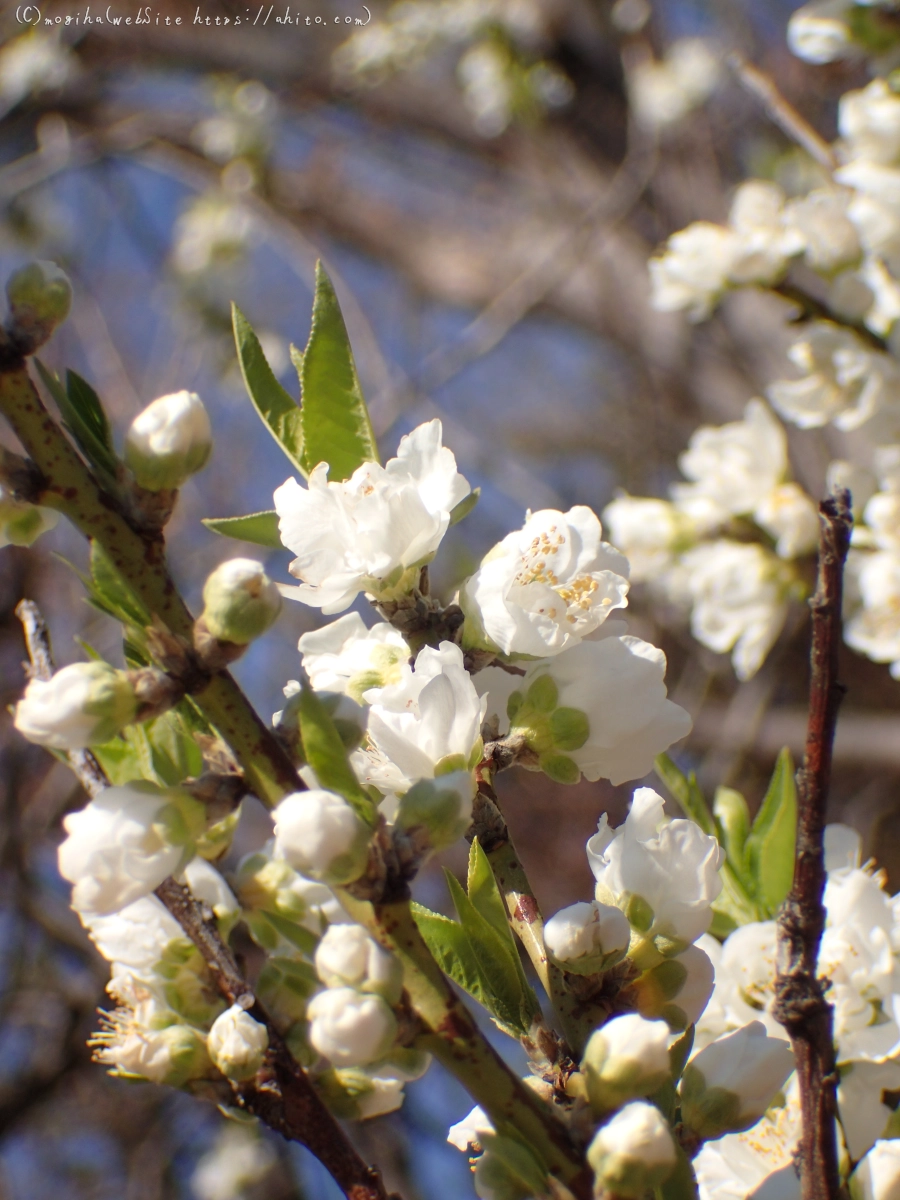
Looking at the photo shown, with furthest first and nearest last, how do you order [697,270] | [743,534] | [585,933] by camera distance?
1. [743,534]
2. [697,270]
3. [585,933]

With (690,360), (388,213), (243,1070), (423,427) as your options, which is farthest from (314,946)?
(388,213)

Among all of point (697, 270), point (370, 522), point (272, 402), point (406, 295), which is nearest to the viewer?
point (370, 522)

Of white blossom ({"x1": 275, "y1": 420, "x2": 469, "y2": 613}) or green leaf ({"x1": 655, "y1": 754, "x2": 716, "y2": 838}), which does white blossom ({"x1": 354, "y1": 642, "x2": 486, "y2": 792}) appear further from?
green leaf ({"x1": 655, "y1": 754, "x2": 716, "y2": 838})

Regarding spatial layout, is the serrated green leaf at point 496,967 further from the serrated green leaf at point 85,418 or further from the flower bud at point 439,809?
the serrated green leaf at point 85,418

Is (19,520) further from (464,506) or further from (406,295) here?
(406,295)

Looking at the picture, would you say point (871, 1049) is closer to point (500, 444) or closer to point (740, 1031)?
point (740, 1031)

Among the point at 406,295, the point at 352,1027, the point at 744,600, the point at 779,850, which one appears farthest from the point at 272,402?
the point at 406,295

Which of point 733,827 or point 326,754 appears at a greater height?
point 326,754

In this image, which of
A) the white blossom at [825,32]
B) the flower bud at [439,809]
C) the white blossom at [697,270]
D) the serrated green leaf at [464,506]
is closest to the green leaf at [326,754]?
the flower bud at [439,809]
